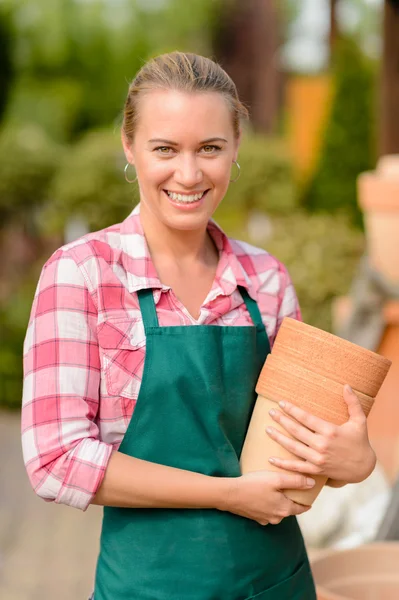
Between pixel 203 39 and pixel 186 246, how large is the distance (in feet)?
61.1

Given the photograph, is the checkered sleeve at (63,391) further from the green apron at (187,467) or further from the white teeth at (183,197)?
the white teeth at (183,197)

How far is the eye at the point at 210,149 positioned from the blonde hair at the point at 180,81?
3.2 inches

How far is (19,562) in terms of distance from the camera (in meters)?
4.12

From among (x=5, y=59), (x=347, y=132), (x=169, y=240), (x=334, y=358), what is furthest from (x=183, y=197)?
(x=5, y=59)

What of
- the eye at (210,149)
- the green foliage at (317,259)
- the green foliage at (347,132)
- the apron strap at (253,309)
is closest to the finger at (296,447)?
the apron strap at (253,309)

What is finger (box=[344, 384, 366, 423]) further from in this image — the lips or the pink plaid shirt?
the lips

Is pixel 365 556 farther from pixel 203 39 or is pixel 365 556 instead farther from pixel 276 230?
pixel 203 39

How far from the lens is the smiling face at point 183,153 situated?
1.60m

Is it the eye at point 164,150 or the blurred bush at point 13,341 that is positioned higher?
the eye at point 164,150

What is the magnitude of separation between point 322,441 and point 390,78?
4.61 meters

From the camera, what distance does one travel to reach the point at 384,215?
4.39 meters

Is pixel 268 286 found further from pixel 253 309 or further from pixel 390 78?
pixel 390 78

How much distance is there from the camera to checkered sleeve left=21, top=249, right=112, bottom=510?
1505 millimetres

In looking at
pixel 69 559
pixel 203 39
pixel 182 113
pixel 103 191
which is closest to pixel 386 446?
pixel 69 559
